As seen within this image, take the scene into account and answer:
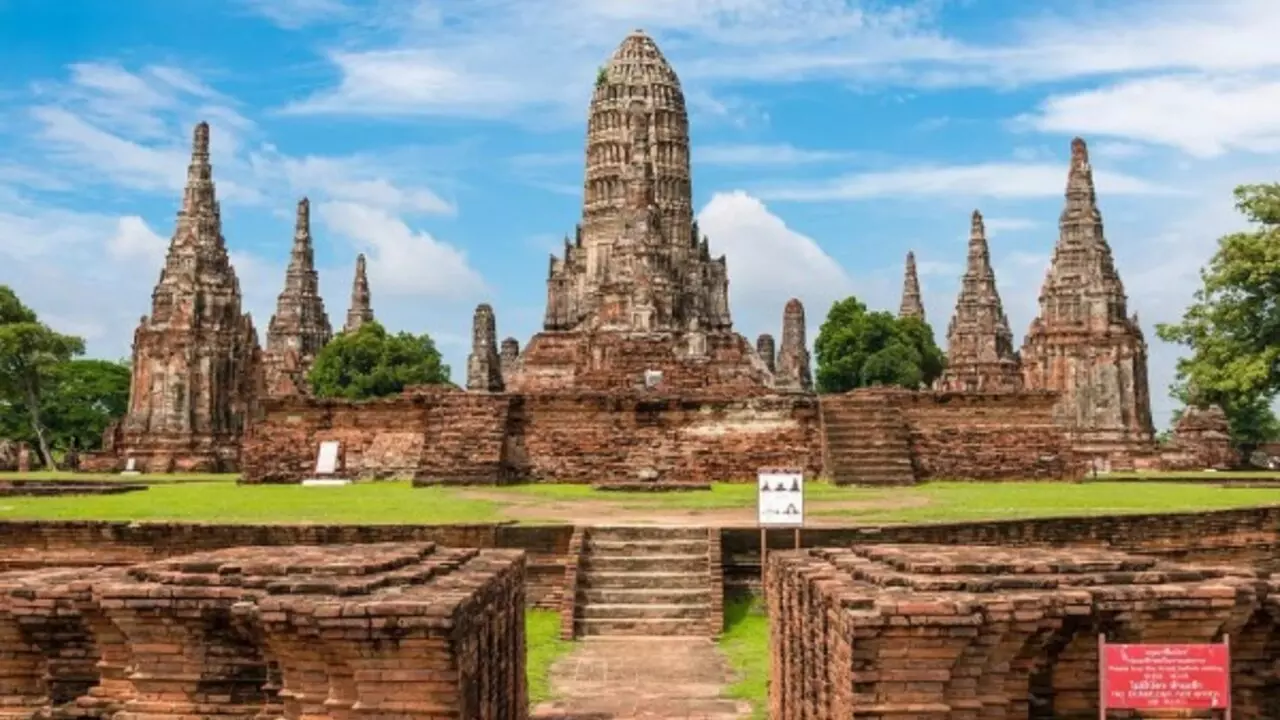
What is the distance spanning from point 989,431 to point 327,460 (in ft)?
38.2

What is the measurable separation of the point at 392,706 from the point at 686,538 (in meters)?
7.25

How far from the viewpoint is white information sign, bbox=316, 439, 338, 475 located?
22.7 metres

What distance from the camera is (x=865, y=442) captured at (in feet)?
72.2

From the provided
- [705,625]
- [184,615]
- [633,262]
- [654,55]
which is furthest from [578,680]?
[654,55]

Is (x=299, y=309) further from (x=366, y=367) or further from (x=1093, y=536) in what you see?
(x=1093, y=536)

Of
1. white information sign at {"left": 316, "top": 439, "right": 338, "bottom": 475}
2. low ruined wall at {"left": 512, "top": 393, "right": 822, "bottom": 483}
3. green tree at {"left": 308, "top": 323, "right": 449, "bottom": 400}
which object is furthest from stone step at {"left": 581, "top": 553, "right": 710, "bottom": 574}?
green tree at {"left": 308, "top": 323, "right": 449, "bottom": 400}

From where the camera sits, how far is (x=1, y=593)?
7.22 metres

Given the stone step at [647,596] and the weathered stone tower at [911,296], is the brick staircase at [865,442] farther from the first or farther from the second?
the weathered stone tower at [911,296]

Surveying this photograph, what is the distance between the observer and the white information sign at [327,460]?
22.7m

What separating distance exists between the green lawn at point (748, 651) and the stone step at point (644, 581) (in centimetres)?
39

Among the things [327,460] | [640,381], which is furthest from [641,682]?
[640,381]

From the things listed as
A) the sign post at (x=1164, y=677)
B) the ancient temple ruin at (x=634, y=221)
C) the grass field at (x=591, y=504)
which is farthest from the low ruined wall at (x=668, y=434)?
the ancient temple ruin at (x=634, y=221)

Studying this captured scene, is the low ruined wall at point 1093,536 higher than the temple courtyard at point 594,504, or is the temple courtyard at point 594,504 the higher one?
the temple courtyard at point 594,504

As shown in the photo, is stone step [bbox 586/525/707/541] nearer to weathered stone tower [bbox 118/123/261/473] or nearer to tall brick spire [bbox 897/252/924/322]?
weathered stone tower [bbox 118/123/261/473]
